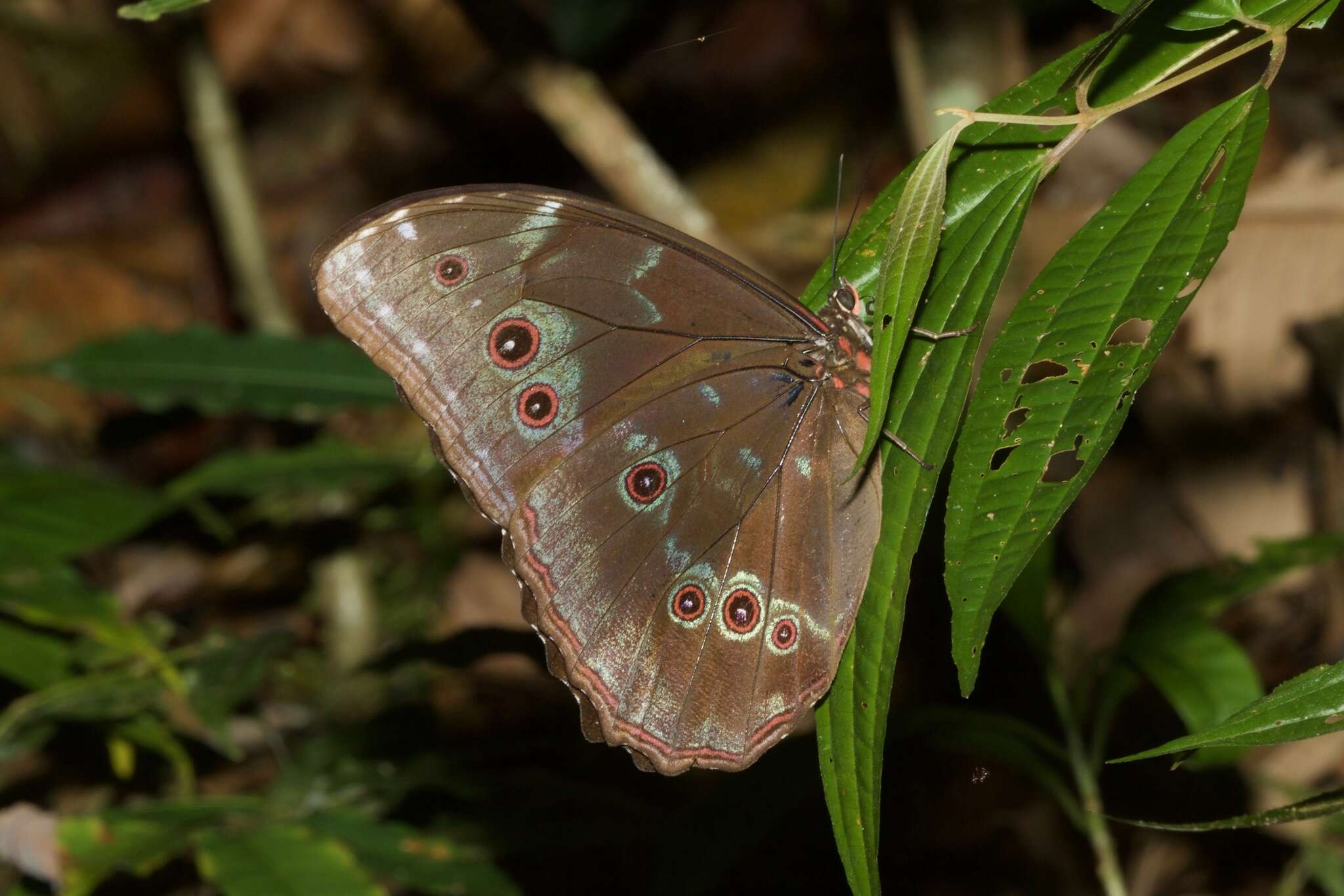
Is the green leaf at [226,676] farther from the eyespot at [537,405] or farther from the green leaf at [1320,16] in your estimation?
the green leaf at [1320,16]

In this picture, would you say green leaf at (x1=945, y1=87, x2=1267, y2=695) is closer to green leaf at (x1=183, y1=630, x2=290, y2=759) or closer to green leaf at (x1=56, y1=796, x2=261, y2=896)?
green leaf at (x1=56, y1=796, x2=261, y2=896)

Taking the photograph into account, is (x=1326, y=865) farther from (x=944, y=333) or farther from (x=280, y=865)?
(x=280, y=865)

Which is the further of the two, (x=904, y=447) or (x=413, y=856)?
(x=413, y=856)

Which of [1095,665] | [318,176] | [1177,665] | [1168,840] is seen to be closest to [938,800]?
[1168,840]

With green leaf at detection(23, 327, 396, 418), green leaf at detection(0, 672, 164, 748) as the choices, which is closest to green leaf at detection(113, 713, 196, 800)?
green leaf at detection(0, 672, 164, 748)

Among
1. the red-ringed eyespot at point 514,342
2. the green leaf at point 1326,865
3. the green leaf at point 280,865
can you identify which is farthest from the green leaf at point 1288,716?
the green leaf at point 1326,865

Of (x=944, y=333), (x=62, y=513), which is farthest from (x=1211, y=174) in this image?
(x=62, y=513)
